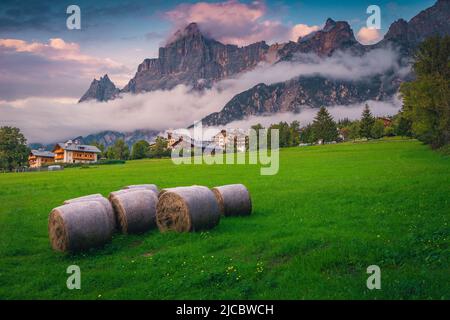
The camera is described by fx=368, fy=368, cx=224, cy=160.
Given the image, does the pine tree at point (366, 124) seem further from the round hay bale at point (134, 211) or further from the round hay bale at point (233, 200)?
the round hay bale at point (134, 211)

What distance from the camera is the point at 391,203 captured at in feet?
57.7

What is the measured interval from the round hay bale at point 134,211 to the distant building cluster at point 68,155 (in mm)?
150554

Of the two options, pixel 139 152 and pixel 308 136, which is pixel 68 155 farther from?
pixel 308 136

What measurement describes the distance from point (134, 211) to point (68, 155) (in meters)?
155

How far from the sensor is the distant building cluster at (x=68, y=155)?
513 feet

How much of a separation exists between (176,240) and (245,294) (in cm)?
512

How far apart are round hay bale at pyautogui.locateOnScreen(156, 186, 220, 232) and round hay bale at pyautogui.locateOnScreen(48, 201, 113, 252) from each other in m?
2.23

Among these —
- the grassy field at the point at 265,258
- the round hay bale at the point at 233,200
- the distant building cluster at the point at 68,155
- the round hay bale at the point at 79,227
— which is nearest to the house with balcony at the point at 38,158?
the distant building cluster at the point at 68,155

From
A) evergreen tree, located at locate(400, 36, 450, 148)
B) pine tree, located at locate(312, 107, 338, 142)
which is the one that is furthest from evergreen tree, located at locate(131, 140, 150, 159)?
evergreen tree, located at locate(400, 36, 450, 148)

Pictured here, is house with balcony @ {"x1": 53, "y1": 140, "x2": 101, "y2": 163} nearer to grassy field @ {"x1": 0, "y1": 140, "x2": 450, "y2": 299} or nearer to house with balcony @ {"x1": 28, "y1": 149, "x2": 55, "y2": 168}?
house with balcony @ {"x1": 28, "y1": 149, "x2": 55, "y2": 168}

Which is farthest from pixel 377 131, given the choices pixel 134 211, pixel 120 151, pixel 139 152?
pixel 134 211

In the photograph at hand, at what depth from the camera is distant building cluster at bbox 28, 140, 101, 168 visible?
15625 centimetres

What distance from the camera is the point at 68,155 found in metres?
156
